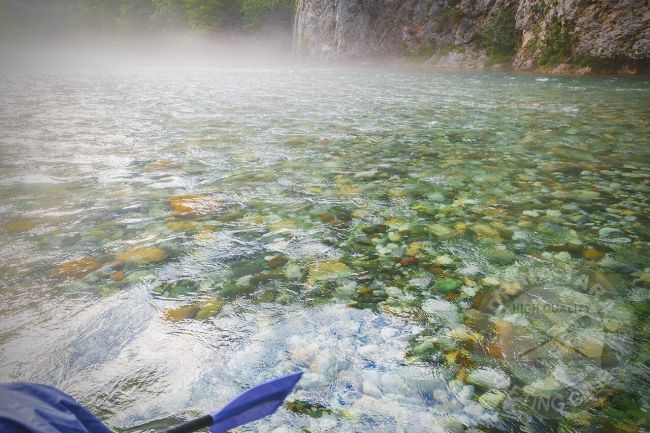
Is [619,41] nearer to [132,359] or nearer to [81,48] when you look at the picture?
[132,359]

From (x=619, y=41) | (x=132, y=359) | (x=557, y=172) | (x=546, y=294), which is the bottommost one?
(x=132, y=359)

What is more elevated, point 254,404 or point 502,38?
point 502,38

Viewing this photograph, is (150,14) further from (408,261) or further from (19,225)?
(408,261)

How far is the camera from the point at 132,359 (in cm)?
223

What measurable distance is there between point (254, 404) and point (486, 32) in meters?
30.1

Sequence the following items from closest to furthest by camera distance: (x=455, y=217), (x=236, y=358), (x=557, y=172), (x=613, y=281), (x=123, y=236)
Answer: (x=236, y=358) < (x=613, y=281) < (x=123, y=236) < (x=455, y=217) < (x=557, y=172)

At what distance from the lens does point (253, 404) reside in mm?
1348

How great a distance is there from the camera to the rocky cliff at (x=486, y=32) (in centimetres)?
1828

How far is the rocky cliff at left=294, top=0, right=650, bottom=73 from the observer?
18.3m

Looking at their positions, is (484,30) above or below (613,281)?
above

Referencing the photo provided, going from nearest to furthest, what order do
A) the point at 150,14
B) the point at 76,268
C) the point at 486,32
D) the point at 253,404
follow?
the point at 253,404, the point at 76,268, the point at 486,32, the point at 150,14

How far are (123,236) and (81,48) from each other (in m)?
107

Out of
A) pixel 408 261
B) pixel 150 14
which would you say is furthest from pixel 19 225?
pixel 150 14

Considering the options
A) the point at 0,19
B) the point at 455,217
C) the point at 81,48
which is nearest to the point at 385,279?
the point at 455,217
